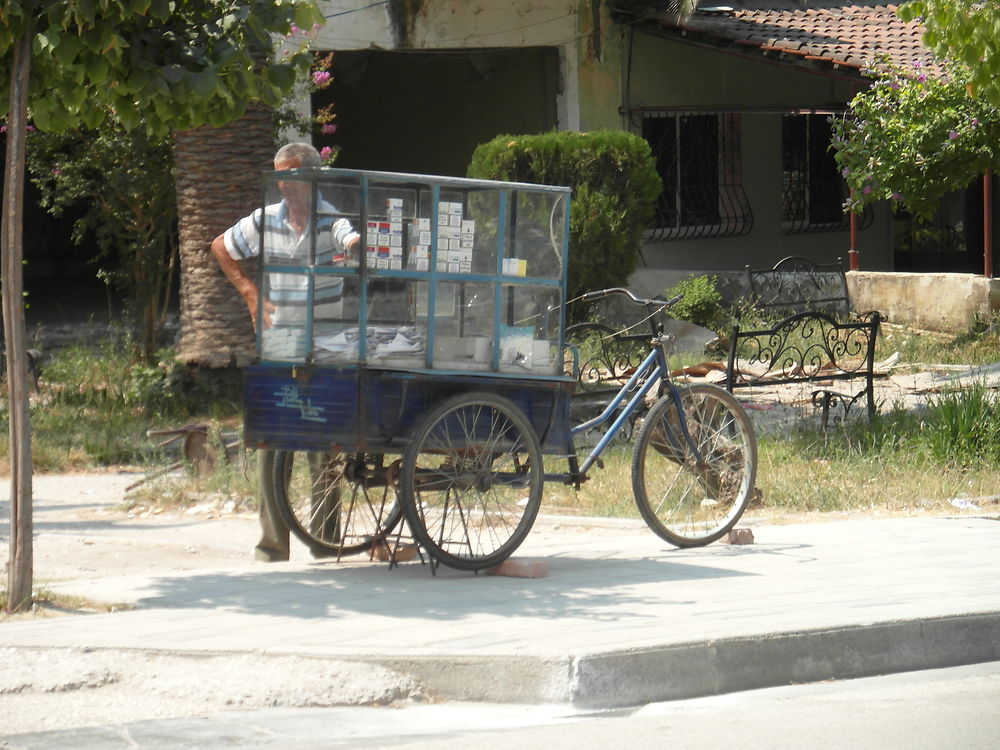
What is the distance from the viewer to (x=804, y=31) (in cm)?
1856

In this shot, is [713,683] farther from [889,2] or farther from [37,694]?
[889,2]

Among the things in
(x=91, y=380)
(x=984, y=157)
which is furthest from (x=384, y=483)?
(x=984, y=157)

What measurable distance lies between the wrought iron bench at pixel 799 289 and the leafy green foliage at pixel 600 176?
6.65ft

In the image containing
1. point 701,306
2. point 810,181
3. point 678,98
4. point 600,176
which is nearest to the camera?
point 600,176

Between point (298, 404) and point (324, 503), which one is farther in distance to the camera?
point (324, 503)

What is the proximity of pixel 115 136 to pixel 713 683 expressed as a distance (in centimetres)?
901

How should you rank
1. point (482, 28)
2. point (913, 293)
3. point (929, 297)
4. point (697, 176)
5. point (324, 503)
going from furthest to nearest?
point (697, 176) < point (482, 28) < point (913, 293) < point (929, 297) < point (324, 503)

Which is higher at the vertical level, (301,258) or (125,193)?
(125,193)

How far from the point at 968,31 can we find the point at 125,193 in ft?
24.0

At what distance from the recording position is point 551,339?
6906mm

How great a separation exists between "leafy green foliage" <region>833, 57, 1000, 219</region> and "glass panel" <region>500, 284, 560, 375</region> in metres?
7.06

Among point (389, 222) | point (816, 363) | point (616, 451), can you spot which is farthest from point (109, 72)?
point (816, 363)

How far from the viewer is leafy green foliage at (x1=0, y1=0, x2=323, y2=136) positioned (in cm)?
591

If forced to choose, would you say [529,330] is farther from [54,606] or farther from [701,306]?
[701,306]
